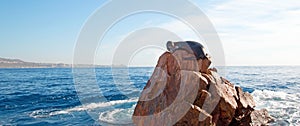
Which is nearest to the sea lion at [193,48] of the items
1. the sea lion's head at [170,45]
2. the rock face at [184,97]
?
the sea lion's head at [170,45]

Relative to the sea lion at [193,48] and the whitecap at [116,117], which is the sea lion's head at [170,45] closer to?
the sea lion at [193,48]

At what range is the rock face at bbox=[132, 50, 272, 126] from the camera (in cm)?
997

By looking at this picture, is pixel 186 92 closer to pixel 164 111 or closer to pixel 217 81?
pixel 164 111

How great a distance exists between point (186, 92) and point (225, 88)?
2537 millimetres

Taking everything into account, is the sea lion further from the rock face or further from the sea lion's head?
the rock face

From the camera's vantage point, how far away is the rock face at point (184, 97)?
9.97m

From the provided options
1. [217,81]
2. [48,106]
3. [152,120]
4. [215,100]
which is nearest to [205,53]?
[217,81]

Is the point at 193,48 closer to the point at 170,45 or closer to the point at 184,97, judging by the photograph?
the point at 170,45

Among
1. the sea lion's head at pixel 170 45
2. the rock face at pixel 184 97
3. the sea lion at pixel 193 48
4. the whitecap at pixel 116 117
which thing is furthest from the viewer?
the whitecap at pixel 116 117

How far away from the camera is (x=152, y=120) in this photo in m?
10.2

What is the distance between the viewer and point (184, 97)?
10.4m

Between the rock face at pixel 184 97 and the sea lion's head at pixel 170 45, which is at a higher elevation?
the sea lion's head at pixel 170 45

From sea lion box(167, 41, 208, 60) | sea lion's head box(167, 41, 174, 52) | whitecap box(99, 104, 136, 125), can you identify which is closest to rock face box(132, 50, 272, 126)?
sea lion box(167, 41, 208, 60)

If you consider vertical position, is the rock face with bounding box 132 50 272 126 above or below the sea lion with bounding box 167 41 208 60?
below
